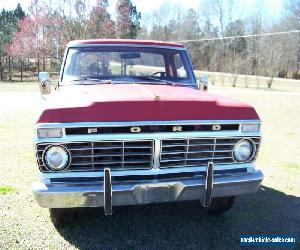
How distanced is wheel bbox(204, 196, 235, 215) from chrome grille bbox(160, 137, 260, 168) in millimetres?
757

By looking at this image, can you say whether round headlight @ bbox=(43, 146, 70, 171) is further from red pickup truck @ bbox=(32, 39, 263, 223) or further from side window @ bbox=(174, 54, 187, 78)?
Result: side window @ bbox=(174, 54, 187, 78)

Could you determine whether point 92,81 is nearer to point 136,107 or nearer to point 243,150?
point 136,107

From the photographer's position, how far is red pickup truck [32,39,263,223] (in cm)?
330

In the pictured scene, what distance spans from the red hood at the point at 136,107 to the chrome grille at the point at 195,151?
0.71 ft

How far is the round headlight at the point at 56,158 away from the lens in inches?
131

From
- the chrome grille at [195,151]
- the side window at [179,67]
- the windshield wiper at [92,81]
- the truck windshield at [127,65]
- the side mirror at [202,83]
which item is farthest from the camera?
the side mirror at [202,83]

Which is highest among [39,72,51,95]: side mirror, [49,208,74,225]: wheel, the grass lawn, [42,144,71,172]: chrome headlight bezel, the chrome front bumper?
[39,72,51,95]: side mirror

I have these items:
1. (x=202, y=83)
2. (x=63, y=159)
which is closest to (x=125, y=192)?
(x=63, y=159)

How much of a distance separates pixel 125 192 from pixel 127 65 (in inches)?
81.7

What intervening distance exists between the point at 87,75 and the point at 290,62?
163ft

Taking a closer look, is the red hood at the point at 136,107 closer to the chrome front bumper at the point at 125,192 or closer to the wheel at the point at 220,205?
the chrome front bumper at the point at 125,192

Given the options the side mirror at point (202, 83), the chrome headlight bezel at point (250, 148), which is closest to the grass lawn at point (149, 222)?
the chrome headlight bezel at point (250, 148)

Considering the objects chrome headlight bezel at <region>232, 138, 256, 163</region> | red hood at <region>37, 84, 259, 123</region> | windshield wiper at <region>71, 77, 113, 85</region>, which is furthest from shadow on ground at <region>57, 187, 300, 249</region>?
windshield wiper at <region>71, 77, 113, 85</region>

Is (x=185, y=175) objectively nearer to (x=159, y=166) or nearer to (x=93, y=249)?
(x=159, y=166)
